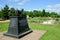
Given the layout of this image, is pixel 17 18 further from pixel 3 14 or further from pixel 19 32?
pixel 3 14

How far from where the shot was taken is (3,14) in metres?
32.0

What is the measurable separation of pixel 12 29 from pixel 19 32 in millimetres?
615

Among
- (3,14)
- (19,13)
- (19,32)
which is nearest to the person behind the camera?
(19,32)

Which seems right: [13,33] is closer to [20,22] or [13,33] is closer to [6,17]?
[20,22]

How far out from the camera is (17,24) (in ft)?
21.2

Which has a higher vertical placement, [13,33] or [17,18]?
[17,18]

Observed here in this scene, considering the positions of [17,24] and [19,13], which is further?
[19,13]

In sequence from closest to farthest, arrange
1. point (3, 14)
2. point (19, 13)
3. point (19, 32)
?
1. point (19, 32)
2. point (19, 13)
3. point (3, 14)

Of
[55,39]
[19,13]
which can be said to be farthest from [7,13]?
[55,39]

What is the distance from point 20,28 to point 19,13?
4.22 feet

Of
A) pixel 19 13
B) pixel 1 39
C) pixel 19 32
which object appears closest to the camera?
pixel 1 39

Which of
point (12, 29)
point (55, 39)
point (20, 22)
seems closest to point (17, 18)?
point (20, 22)

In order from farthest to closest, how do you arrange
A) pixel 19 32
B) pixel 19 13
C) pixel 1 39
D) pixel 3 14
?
pixel 3 14, pixel 19 13, pixel 19 32, pixel 1 39

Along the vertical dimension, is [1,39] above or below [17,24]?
below
